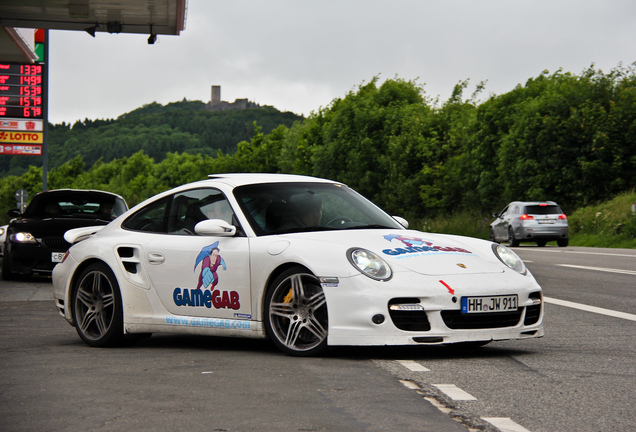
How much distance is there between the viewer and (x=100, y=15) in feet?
68.1

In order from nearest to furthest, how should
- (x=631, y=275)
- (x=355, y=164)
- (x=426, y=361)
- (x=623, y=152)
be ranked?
(x=426, y=361), (x=631, y=275), (x=623, y=152), (x=355, y=164)

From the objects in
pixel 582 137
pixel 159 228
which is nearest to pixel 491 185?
pixel 582 137

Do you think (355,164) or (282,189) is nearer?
(282,189)

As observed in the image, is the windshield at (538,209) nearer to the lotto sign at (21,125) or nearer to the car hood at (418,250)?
the lotto sign at (21,125)

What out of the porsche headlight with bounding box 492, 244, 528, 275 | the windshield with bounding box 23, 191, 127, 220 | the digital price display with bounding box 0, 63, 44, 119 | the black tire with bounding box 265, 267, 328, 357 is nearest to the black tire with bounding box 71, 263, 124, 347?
the black tire with bounding box 265, 267, 328, 357

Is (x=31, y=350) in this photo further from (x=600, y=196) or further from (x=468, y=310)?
(x=600, y=196)

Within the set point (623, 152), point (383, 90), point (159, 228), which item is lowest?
point (159, 228)

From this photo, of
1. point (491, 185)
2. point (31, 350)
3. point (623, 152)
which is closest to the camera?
point (31, 350)

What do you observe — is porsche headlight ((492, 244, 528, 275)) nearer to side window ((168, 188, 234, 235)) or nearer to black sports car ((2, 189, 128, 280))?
side window ((168, 188, 234, 235))

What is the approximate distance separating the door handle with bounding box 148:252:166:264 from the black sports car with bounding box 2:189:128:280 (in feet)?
25.8

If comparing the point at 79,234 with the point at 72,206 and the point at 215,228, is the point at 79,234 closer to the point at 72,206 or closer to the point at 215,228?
the point at 215,228

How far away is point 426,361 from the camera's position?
252 inches

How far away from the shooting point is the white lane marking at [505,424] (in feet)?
13.9

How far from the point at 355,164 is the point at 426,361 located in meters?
78.8
